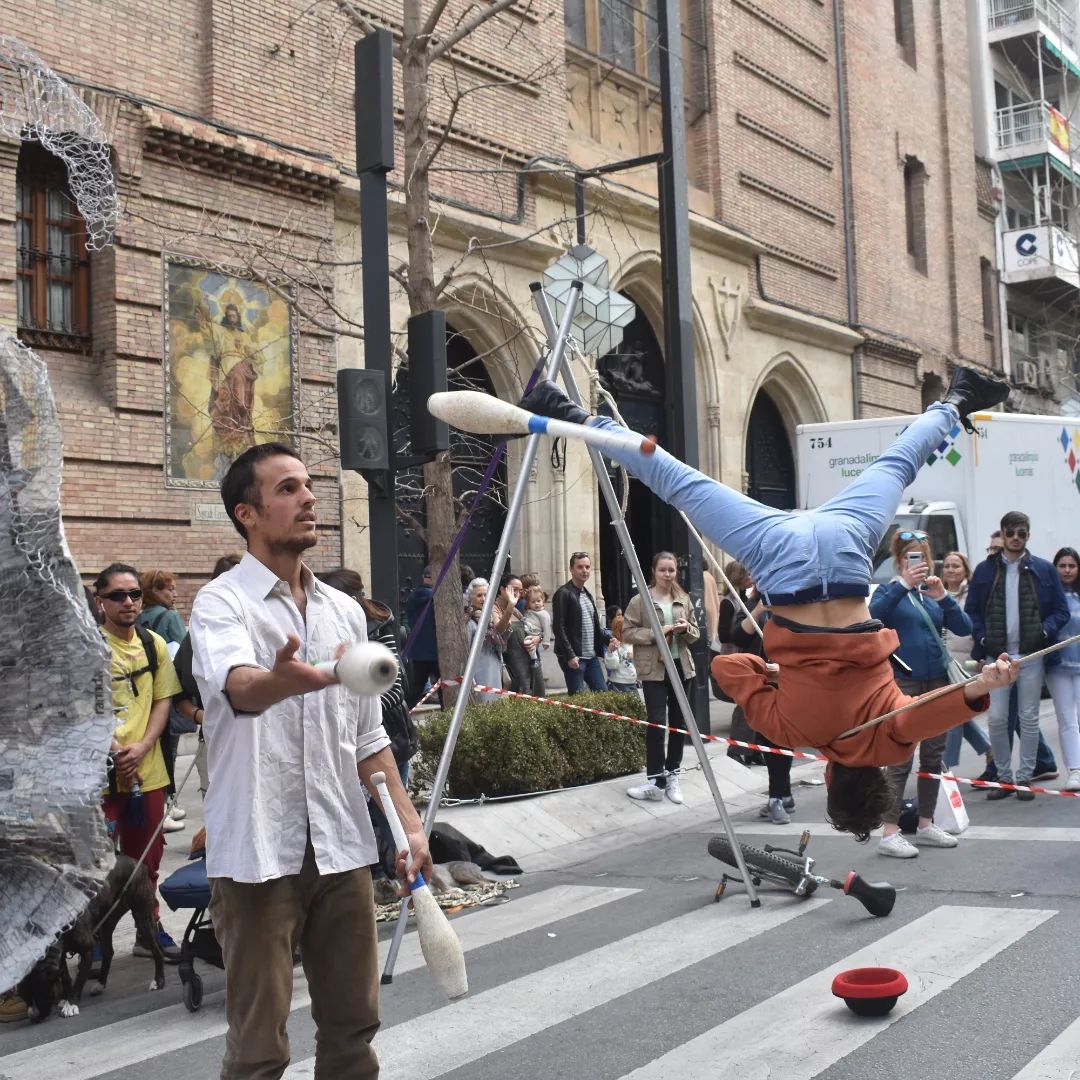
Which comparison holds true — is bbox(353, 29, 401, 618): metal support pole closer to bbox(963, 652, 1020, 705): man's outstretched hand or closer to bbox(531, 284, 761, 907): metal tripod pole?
bbox(531, 284, 761, 907): metal tripod pole

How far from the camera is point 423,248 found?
32.8 feet

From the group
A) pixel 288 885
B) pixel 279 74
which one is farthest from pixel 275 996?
pixel 279 74

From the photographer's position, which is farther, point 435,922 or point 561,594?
point 561,594

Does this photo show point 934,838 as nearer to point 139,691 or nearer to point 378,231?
point 139,691

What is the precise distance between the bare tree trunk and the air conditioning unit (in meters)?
27.9

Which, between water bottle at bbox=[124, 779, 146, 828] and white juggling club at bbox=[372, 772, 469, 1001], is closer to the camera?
white juggling club at bbox=[372, 772, 469, 1001]

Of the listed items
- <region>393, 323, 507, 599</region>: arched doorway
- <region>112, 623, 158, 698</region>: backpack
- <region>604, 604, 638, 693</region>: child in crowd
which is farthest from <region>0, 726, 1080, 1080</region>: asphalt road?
<region>393, 323, 507, 599</region>: arched doorway

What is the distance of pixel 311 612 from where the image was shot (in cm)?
380

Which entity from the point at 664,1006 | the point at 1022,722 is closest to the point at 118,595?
the point at 664,1006

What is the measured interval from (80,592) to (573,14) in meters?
19.8

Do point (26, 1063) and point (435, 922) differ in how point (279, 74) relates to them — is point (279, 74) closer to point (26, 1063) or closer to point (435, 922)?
point (26, 1063)

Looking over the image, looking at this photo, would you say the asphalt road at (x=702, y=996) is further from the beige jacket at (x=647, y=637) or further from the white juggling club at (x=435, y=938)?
the beige jacket at (x=647, y=637)

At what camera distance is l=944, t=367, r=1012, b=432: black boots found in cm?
566

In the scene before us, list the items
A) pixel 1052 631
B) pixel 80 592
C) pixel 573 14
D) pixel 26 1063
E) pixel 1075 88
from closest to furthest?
pixel 80 592
pixel 26 1063
pixel 1052 631
pixel 573 14
pixel 1075 88
